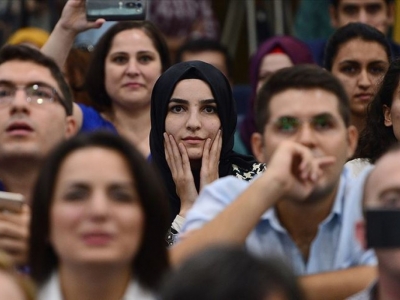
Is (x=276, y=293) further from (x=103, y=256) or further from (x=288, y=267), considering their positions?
(x=103, y=256)

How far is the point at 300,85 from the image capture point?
4688 mm

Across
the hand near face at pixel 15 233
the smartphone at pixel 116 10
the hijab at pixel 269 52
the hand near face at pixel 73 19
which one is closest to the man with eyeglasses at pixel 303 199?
the hand near face at pixel 15 233

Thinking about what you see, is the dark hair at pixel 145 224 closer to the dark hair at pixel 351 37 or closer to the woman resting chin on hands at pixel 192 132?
the woman resting chin on hands at pixel 192 132

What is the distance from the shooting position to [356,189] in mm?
4590

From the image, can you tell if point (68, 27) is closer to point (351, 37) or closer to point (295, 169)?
point (351, 37)

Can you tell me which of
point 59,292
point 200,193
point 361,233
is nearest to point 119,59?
point 200,193

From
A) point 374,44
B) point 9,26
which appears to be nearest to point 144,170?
point 374,44

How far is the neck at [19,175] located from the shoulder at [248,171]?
3.08 feet

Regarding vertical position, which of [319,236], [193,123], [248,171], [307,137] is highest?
[307,137]

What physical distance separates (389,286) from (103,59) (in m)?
3.67

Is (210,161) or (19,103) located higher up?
(19,103)

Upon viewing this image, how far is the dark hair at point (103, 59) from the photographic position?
23.7 feet

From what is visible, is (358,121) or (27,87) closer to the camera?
(27,87)

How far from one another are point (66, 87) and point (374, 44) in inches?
74.9
